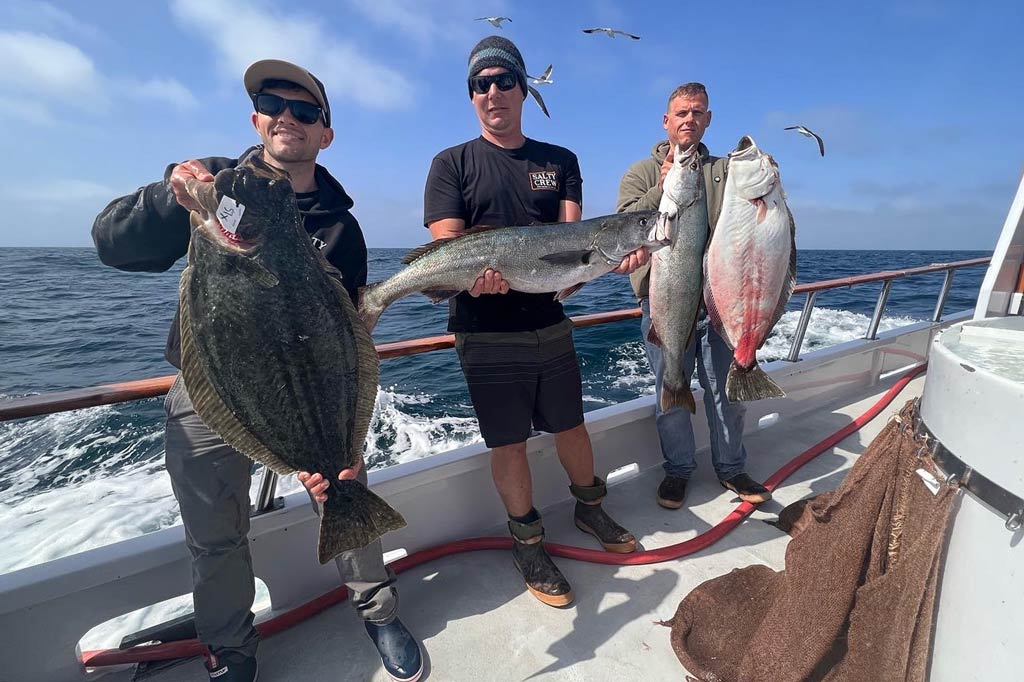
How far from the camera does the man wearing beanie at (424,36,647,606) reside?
267cm

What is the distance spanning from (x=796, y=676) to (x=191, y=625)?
9.20ft

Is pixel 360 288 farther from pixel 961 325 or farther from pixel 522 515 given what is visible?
pixel 961 325

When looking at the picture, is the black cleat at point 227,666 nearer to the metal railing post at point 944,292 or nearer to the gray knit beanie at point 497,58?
the gray knit beanie at point 497,58

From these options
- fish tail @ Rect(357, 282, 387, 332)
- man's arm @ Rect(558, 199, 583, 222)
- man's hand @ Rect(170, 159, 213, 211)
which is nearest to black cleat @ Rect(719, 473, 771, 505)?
man's arm @ Rect(558, 199, 583, 222)

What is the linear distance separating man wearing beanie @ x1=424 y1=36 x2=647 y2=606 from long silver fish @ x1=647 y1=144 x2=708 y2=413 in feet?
0.57

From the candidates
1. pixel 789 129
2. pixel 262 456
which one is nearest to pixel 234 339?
pixel 262 456

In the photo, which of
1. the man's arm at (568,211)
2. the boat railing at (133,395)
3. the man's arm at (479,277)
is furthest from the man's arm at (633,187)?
the man's arm at (479,277)

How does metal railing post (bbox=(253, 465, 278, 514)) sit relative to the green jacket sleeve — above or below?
below

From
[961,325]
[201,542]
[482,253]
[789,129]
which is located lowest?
[201,542]

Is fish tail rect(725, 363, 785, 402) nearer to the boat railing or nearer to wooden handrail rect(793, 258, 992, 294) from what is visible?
the boat railing

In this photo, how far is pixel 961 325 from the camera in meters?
1.76

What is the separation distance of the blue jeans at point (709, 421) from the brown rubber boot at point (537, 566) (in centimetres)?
131

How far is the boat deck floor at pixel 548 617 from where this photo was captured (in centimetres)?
234

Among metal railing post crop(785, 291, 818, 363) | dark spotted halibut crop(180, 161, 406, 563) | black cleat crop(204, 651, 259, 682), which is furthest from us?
metal railing post crop(785, 291, 818, 363)
